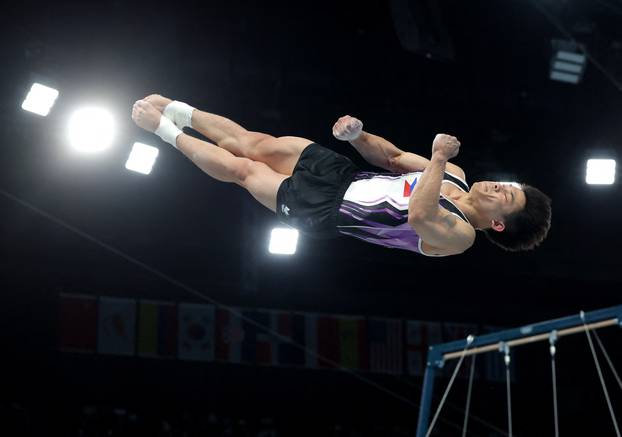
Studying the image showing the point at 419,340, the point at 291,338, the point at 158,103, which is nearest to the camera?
the point at 158,103

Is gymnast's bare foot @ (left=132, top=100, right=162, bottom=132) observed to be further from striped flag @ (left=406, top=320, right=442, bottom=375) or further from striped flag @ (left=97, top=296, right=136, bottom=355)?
striped flag @ (left=406, top=320, right=442, bottom=375)

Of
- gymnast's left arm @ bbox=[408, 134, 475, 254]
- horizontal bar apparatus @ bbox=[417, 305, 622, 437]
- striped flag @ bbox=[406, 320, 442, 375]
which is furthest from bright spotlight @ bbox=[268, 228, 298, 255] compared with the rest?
gymnast's left arm @ bbox=[408, 134, 475, 254]

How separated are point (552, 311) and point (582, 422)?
1.13 meters

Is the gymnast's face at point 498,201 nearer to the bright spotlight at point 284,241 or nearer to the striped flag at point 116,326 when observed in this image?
the bright spotlight at point 284,241

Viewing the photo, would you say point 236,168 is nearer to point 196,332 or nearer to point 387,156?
point 387,156

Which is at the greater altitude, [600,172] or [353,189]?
[600,172]

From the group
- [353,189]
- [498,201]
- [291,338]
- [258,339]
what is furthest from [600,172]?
[353,189]

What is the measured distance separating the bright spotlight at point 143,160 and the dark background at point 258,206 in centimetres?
17

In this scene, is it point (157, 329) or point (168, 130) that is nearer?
point (168, 130)

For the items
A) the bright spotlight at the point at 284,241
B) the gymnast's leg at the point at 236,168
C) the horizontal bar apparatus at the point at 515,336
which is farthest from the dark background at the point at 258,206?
the gymnast's leg at the point at 236,168

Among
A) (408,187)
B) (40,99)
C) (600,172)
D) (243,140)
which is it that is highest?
(40,99)

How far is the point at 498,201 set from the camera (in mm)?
3961

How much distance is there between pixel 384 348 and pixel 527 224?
517cm

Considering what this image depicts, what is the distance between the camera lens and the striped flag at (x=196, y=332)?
8.41m
